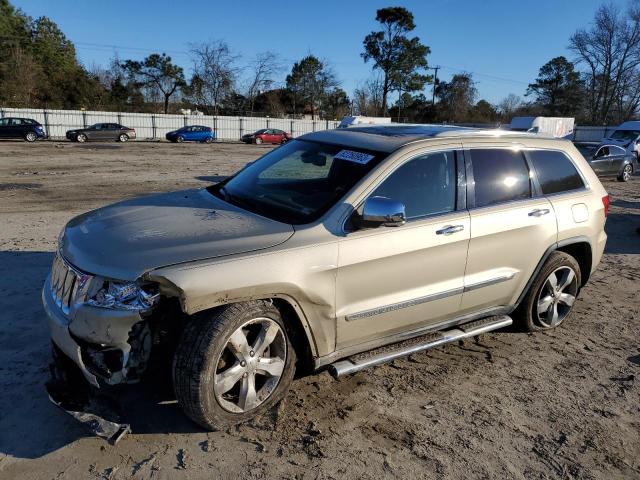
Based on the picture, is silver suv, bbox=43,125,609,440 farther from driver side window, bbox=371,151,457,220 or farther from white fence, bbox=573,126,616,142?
white fence, bbox=573,126,616,142

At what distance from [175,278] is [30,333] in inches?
84.1

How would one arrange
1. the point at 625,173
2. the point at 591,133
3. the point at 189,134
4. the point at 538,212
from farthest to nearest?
1. the point at 591,133
2. the point at 189,134
3. the point at 625,173
4. the point at 538,212

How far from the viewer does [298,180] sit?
4.12 m

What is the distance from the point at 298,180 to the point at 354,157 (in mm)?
592

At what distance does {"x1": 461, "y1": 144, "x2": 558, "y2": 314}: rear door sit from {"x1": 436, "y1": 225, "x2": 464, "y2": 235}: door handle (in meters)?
0.14

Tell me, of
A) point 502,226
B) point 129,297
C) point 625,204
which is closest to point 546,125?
point 625,204

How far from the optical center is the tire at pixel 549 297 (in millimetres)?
4465

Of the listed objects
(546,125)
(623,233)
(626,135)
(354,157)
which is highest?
(546,125)

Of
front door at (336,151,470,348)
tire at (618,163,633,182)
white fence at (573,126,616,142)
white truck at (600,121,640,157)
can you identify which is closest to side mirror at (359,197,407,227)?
front door at (336,151,470,348)

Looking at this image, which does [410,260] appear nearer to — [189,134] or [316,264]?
[316,264]

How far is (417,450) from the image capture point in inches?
117

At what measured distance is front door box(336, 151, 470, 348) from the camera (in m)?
3.29

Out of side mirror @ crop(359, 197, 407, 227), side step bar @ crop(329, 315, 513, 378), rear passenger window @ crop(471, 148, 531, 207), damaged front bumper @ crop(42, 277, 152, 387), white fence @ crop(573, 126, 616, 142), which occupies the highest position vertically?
white fence @ crop(573, 126, 616, 142)

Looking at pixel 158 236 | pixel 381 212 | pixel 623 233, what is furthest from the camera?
pixel 623 233
